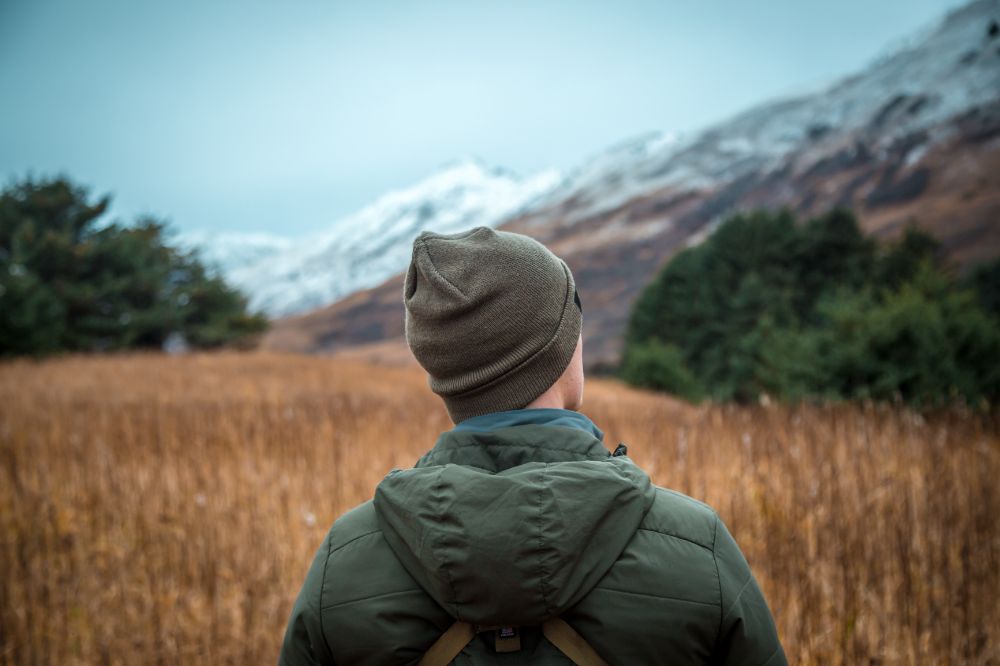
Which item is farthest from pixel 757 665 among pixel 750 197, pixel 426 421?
pixel 750 197

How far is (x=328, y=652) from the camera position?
1068mm

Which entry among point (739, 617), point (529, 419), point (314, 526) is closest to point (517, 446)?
point (529, 419)

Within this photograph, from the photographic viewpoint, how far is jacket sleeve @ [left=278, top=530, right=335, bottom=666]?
3.43 ft

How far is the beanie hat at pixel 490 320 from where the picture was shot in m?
1.09

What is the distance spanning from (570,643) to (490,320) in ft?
1.70

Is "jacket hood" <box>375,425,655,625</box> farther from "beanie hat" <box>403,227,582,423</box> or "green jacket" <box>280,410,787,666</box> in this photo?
"beanie hat" <box>403,227,582,423</box>

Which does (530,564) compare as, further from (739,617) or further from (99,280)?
(99,280)

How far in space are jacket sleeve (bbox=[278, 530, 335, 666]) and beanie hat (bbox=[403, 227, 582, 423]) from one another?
0.35m

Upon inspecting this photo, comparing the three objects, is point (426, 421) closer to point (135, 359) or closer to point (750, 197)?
point (135, 359)

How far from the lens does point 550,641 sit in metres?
0.94

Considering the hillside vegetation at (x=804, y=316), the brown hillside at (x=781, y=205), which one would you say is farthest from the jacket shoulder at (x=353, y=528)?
the brown hillside at (x=781, y=205)

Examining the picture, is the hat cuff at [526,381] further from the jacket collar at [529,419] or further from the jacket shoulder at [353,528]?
the jacket shoulder at [353,528]

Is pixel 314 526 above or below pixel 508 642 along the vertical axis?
below

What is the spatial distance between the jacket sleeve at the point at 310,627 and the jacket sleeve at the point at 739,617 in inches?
25.2
